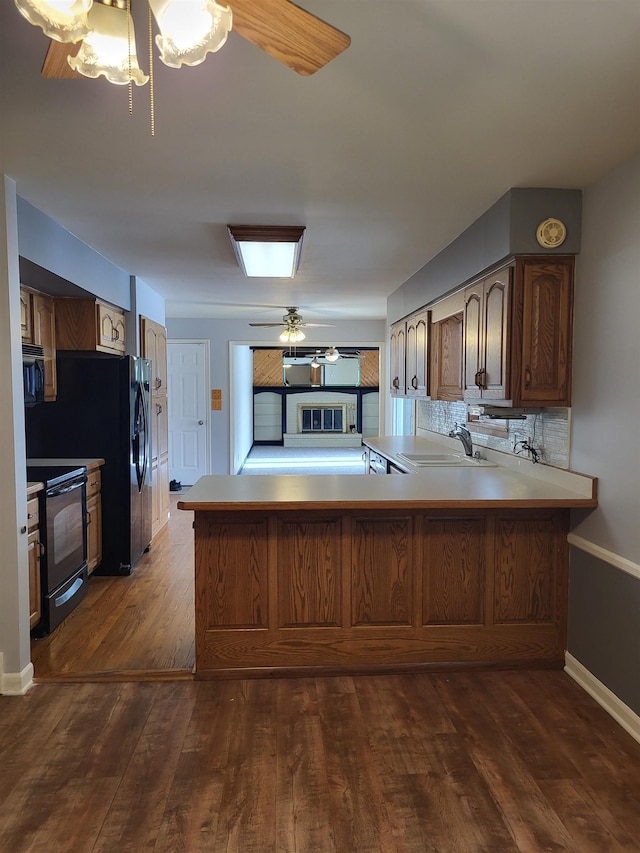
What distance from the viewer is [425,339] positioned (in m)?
4.12

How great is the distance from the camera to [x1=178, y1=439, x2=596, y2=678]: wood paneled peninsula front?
256 cm

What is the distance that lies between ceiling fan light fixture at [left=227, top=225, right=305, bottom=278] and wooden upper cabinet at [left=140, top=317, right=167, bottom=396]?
1.08 metres

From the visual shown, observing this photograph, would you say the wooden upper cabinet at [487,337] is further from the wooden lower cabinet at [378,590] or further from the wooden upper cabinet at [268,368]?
the wooden upper cabinet at [268,368]

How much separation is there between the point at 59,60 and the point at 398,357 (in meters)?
4.12

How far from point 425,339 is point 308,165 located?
85.2 inches

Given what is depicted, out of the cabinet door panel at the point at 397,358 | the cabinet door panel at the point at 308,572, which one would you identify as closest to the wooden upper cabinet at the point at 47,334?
the cabinet door panel at the point at 308,572

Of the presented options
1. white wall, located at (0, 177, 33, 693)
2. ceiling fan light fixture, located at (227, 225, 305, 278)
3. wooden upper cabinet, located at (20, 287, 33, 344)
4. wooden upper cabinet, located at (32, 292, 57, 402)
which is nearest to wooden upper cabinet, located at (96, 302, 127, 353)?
wooden upper cabinet, located at (32, 292, 57, 402)

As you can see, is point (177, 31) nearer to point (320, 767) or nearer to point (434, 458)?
point (320, 767)

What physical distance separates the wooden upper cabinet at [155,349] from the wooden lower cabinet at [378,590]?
7.95 feet

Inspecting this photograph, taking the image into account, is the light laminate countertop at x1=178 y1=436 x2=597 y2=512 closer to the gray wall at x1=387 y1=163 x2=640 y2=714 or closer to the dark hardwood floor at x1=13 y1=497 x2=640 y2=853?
the gray wall at x1=387 y1=163 x2=640 y2=714

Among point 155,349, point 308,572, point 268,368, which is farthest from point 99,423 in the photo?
point 268,368

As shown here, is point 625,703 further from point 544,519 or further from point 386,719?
point 386,719

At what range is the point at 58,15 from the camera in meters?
0.89

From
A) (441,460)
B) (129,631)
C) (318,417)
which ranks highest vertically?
(441,460)
